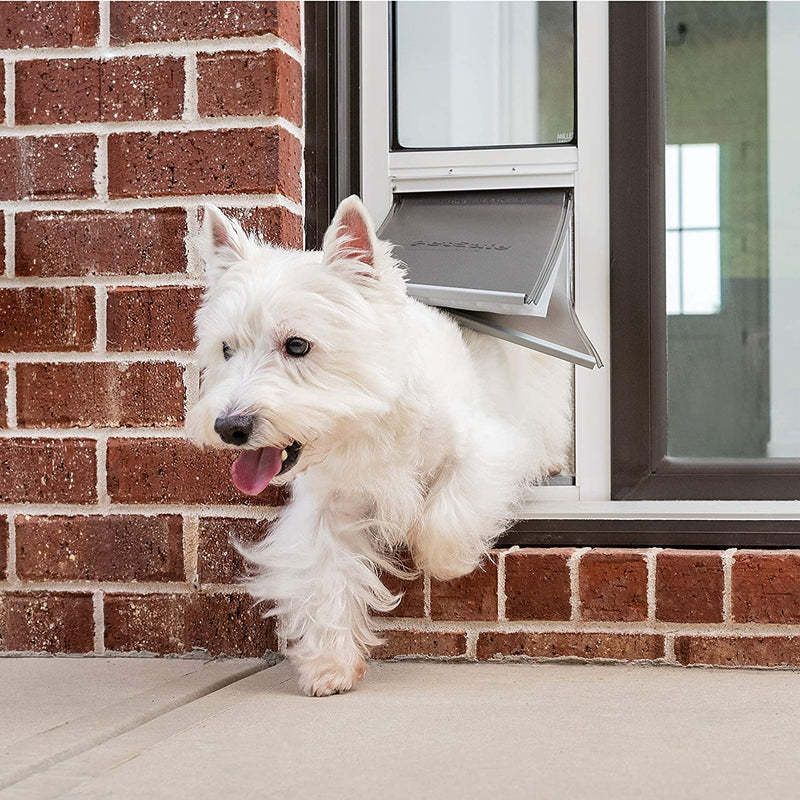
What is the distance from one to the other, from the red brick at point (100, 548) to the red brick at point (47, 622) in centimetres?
5

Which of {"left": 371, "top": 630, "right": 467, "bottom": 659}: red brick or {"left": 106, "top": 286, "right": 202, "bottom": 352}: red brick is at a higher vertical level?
{"left": 106, "top": 286, "right": 202, "bottom": 352}: red brick

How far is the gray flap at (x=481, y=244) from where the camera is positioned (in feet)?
7.55

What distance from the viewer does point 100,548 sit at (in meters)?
2.41

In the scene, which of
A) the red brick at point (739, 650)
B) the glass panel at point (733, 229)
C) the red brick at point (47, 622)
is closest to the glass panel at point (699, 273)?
the glass panel at point (733, 229)

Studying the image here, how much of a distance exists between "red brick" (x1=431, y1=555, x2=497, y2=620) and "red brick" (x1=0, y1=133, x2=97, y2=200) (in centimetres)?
112

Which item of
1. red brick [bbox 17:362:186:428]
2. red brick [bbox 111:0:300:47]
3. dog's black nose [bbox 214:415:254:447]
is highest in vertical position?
red brick [bbox 111:0:300:47]

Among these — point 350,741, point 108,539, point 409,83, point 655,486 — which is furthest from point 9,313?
point 655,486

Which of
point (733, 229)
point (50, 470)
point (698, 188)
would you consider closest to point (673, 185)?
point (698, 188)

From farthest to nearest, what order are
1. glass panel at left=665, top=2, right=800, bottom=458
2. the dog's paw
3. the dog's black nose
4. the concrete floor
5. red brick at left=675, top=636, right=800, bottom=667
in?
glass panel at left=665, top=2, right=800, bottom=458
red brick at left=675, top=636, right=800, bottom=667
the dog's paw
the dog's black nose
the concrete floor

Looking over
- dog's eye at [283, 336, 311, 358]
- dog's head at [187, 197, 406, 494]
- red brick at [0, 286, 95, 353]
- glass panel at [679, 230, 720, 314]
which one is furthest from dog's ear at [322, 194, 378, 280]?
glass panel at [679, 230, 720, 314]

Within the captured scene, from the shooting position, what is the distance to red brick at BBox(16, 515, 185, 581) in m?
2.40

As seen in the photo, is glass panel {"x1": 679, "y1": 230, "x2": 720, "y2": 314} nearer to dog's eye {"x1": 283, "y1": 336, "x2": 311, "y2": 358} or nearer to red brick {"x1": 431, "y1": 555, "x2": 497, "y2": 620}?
red brick {"x1": 431, "y1": 555, "x2": 497, "y2": 620}

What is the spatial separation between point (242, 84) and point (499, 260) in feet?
2.13

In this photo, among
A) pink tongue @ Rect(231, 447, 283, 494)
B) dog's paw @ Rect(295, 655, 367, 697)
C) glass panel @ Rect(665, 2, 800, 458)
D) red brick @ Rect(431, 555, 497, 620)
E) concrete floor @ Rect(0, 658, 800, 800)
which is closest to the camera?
concrete floor @ Rect(0, 658, 800, 800)
